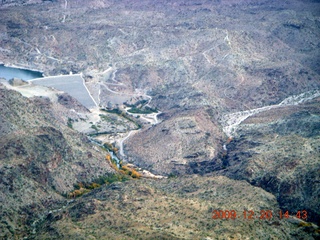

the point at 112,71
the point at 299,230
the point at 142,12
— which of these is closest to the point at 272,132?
the point at 299,230

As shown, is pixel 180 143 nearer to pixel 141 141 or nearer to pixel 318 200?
pixel 141 141

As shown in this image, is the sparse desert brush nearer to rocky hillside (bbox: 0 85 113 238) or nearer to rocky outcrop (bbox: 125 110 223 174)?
rocky outcrop (bbox: 125 110 223 174)

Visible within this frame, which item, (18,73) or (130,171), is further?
(18,73)
